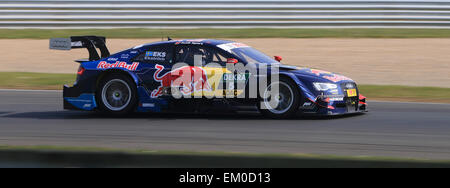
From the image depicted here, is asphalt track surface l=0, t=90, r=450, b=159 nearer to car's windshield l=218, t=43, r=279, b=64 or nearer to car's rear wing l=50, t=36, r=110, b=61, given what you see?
car's windshield l=218, t=43, r=279, b=64

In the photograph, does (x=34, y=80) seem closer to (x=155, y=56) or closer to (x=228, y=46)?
(x=155, y=56)

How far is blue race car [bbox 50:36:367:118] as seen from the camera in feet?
32.5

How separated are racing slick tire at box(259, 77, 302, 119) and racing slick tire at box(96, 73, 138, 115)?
2022mm

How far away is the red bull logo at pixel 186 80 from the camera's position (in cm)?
1011

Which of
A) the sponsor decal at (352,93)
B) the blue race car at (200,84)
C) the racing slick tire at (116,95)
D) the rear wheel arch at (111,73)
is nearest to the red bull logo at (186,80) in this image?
the blue race car at (200,84)

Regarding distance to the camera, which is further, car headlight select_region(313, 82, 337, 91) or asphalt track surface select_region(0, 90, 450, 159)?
car headlight select_region(313, 82, 337, 91)

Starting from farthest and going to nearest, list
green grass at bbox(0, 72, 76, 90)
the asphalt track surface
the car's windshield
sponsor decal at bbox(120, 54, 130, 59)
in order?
1. green grass at bbox(0, 72, 76, 90)
2. sponsor decal at bbox(120, 54, 130, 59)
3. the car's windshield
4. the asphalt track surface

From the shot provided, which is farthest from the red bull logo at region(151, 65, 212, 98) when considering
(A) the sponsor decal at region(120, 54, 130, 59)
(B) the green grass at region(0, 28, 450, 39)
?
(B) the green grass at region(0, 28, 450, 39)

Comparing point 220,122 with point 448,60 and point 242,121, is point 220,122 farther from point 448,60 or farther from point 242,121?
point 448,60

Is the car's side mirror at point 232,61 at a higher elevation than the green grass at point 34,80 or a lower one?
higher

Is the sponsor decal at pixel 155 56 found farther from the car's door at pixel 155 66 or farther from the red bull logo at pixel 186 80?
the red bull logo at pixel 186 80
